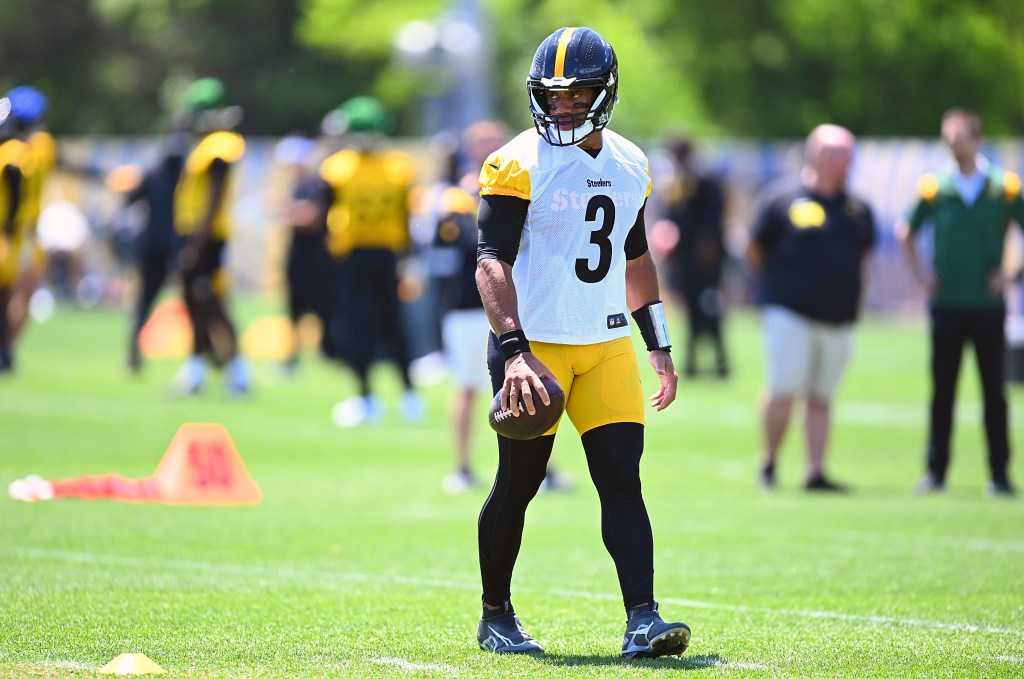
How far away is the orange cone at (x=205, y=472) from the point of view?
10.9 meters

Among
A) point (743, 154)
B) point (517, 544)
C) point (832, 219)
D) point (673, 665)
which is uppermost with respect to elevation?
point (743, 154)

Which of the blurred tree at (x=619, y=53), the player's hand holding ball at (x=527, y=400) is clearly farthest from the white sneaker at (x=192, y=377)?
the blurred tree at (x=619, y=53)

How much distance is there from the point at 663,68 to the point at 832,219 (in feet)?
108

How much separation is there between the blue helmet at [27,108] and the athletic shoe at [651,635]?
34.9ft

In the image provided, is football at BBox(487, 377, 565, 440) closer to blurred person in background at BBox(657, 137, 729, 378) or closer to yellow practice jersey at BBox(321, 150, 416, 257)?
yellow practice jersey at BBox(321, 150, 416, 257)

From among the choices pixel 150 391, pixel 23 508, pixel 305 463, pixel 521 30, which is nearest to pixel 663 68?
pixel 521 30

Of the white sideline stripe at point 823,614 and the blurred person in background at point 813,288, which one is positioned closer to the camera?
the white sideline stripe at point 823,614

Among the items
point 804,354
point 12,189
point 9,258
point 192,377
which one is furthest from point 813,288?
point 9,258

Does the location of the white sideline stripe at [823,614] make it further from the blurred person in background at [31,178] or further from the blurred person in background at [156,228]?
the blurred person in background at [156,228]

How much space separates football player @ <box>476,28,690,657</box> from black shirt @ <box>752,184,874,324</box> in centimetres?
539

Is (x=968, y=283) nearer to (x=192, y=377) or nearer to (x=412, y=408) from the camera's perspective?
(x=412, y=408)

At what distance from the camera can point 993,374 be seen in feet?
38.7

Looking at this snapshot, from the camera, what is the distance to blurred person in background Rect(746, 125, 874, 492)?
11680 millimetres

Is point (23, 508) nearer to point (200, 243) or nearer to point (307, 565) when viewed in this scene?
point (307, 565)
